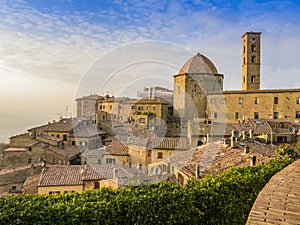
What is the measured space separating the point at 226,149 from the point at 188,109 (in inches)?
985

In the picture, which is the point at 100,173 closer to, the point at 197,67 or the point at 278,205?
the point at 278,205

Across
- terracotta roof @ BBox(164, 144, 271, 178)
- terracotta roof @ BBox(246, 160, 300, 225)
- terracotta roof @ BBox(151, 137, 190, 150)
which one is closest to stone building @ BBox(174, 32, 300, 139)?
terracotta roof @ BBox(151, 137, 190, 150)

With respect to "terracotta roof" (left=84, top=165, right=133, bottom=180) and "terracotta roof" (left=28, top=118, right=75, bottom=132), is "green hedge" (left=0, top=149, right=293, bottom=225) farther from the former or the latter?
"terracotta roof" (left=28, top=118, right=75, bottom=132)

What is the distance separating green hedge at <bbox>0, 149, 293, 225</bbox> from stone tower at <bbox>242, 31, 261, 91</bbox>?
41683mm

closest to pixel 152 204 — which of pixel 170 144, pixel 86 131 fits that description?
pixel 170 144

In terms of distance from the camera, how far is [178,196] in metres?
5.44

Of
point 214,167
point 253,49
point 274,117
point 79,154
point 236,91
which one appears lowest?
point 79,154

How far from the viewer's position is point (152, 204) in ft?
16.9

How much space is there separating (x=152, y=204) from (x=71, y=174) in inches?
555

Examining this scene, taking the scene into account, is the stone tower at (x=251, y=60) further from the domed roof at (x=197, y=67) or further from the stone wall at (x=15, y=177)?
the stone wall at (x=15, y=177)

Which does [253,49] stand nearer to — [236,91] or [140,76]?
[236,91]

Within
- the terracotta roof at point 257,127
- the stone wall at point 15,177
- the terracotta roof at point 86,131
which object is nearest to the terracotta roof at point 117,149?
the stone wall at point 15,177

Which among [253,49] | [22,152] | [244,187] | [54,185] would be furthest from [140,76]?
[253,49]

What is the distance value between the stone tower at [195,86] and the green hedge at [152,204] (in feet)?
101
